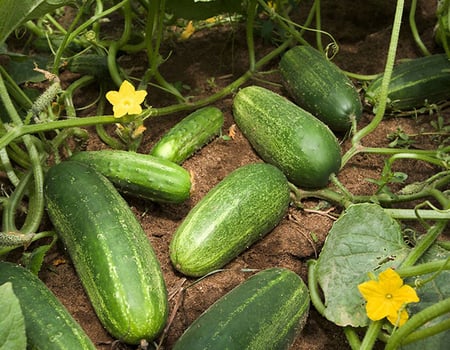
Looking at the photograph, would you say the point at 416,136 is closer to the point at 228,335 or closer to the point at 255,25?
the point at 255,25

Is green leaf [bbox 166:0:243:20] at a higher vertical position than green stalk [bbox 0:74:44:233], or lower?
higher

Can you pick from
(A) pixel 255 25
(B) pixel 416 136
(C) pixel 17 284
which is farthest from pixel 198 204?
(A) pixel 255 25

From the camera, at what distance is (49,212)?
221 cm

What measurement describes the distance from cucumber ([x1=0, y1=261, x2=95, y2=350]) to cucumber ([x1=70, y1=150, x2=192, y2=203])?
54cm

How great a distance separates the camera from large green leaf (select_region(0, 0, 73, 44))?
187 centimetres

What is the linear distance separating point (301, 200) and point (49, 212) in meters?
1.02

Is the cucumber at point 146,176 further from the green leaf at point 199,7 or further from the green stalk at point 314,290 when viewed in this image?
the green leaf at point 199,7

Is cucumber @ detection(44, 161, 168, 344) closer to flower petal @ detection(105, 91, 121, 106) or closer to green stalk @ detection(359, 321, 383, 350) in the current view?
flower petal @ detection(105, 91, 121, 106)

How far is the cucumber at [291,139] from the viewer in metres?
2.40

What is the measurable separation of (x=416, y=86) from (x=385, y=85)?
57 centimetres

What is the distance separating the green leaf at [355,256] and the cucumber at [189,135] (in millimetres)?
785

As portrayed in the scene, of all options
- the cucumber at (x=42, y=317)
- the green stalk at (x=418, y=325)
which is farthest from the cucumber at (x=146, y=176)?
the green stalk at (x=418, y=325)

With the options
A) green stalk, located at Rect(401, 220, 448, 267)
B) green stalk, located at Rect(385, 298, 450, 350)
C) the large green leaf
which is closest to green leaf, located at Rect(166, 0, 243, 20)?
the large green leaf

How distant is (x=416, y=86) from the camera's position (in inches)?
110
